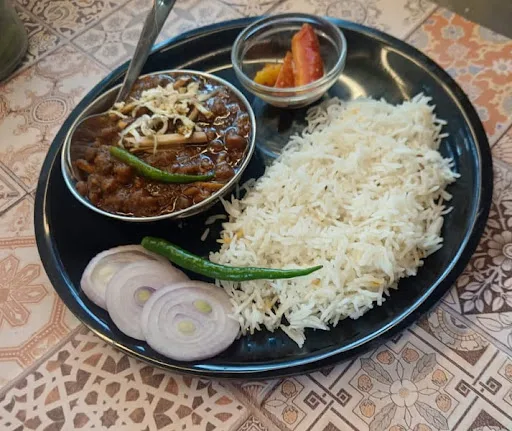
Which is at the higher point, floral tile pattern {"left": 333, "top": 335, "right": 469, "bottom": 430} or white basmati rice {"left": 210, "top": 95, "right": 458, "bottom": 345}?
white basmati rice {"left": 210, "top": 95, "right": 458, "bottom": 345}

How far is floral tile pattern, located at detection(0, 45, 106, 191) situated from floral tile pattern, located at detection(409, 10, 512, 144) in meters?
1.36

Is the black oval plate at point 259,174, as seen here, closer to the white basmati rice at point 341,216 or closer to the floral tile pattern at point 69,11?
the white basmati rice at point 341,216

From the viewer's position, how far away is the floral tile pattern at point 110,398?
1455 mm

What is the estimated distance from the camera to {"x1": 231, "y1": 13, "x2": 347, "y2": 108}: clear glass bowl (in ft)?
6.07

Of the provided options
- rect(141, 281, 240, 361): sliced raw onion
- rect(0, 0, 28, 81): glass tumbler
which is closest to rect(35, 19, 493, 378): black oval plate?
rect(141, 281, 240, 361): sliced raw onion

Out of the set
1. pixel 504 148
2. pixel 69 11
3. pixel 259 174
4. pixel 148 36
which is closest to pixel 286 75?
pixel 259 174

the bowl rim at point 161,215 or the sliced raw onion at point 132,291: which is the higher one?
the bowl rim at point 161,215

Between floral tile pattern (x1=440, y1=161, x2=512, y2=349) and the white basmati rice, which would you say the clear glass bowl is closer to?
the white basmati rice

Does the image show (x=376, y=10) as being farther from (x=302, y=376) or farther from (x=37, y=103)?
(x=302, y=376)

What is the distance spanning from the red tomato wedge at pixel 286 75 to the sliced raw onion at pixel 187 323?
804 millimetres

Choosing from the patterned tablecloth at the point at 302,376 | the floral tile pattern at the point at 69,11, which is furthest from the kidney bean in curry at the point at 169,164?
the floral tile pattern at the point at 69,11

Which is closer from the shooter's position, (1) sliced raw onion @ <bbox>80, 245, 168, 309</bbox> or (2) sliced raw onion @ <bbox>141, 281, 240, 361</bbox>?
(2) sliced raw onion @ <bbox>141, 281, 240, 361</bbox>

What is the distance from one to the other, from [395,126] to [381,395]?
2.73ft

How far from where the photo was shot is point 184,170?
1.72 metres
